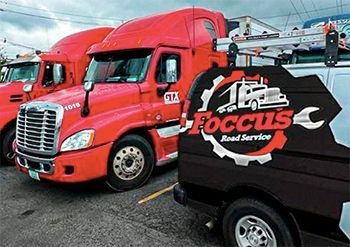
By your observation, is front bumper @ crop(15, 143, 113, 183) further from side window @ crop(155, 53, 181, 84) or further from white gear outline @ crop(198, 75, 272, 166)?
white gear outline @ crop(198, 75, 272, 166)

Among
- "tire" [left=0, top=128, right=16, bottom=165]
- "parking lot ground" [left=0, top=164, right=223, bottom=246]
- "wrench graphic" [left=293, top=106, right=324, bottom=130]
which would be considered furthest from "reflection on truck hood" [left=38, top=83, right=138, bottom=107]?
"wrench graphic" [left=293, top=106, right=324, bottom=130]

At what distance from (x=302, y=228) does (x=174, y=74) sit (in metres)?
3.80

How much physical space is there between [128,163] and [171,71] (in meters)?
1.81

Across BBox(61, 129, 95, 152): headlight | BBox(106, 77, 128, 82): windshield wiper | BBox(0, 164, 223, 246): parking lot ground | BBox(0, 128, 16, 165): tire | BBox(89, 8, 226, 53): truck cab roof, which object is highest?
BBox(89, 8, 226, 53): truck cab roof

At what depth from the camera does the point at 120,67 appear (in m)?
6.08

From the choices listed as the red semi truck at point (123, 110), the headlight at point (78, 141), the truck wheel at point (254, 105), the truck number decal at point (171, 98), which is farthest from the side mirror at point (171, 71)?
the truck wheel at point (254, 105)

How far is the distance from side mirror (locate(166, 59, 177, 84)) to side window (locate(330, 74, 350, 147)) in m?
3.55


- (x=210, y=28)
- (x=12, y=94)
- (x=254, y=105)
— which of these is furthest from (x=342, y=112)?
(x=12, y=94)

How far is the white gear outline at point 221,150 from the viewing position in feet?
9.32

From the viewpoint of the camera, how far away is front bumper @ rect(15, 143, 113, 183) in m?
4.80

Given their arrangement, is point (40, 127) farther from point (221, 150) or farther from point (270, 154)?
point (270, 154)

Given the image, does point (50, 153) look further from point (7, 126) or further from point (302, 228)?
point (302, 228)

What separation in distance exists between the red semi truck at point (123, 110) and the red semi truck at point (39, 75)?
7.03ft

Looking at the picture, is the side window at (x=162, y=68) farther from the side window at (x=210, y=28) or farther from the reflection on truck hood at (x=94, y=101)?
the side window at (x=210, y=28)
